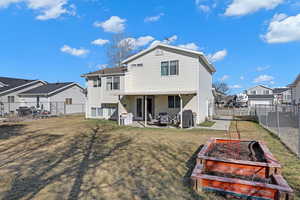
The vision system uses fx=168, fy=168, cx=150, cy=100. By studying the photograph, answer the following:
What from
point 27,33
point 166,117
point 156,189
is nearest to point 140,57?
point 166,117

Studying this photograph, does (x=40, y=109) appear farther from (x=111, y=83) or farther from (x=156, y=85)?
(x=156, y=85)

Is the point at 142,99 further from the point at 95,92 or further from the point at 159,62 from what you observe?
the point at 95,92

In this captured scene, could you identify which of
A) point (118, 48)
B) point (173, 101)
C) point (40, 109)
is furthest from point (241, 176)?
point (118, 48)

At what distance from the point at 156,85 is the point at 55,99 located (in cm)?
1804

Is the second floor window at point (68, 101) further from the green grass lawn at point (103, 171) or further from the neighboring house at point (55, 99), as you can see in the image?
the green grass lawn at point (103, 171)

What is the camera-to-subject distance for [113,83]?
16.6 meters

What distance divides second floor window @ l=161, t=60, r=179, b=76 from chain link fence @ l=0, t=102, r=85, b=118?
53.2 feet

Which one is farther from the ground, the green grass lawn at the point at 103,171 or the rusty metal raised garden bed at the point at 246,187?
the rusty metal raised garden bed at the point at 246,187

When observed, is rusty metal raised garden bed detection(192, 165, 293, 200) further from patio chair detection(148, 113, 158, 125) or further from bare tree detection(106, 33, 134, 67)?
bare tree detection(106, 33, 134, 67)

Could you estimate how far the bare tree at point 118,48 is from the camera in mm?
32250

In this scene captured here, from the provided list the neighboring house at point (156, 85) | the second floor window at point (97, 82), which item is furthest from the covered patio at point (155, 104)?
the second floor window at point (97, 82)

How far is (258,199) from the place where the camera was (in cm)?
312

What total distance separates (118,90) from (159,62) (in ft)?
15.8

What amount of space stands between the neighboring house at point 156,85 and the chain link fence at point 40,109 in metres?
8.72
